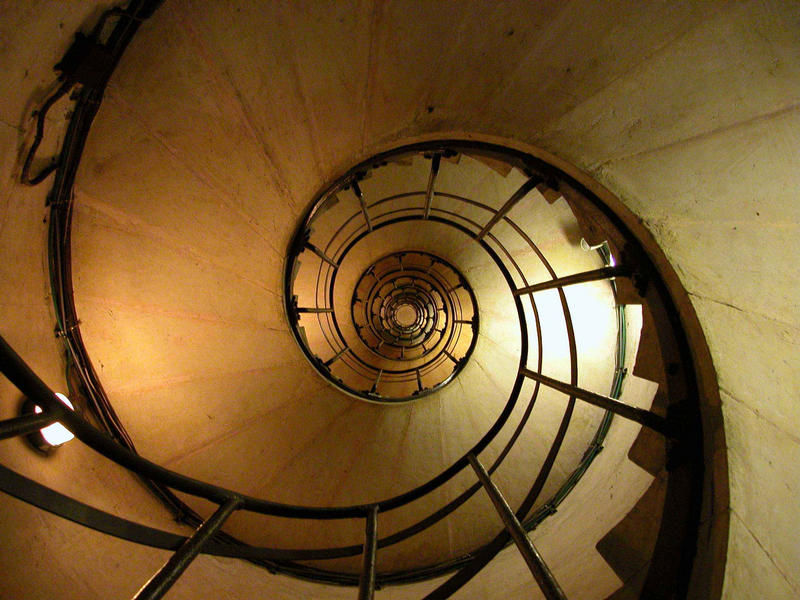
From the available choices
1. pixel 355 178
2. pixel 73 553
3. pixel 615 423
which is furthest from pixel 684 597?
pixel 73 553

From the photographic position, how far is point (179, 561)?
87cm

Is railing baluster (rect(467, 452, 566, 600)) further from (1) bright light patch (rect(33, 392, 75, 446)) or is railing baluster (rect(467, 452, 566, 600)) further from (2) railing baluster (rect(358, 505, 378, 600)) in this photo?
(1) bright light patch (rect(33, 392, 75, 446))

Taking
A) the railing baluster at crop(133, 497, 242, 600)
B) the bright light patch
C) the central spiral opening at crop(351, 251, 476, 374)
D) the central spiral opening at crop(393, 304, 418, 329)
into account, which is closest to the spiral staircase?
the railing baluster at crop(133, 497, 242, 600)

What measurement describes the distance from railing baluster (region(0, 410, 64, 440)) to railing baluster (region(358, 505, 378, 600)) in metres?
1.00

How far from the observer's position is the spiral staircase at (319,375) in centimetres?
138

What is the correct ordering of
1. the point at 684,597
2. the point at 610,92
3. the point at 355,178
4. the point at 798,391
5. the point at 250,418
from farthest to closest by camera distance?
the point at 250,418 → the point at 355,178 → the point at 610,92 → the point at 684,597 → the point at 798,391

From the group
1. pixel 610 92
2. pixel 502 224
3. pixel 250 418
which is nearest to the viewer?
pixel 610 92

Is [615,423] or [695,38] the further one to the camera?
[615,423]

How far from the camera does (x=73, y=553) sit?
73.5 inches

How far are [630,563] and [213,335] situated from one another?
3.22 metres

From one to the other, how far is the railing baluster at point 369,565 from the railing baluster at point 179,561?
48 centimetres

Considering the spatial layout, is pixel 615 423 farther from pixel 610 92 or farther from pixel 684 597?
pixel 610 92

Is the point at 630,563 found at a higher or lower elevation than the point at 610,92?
lower

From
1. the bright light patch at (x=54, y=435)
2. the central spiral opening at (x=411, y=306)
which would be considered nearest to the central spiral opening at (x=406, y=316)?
the central spiral opening at (x=411, y=306)
